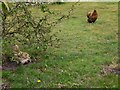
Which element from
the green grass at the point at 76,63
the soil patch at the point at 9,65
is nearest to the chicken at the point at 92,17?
the green grass at the point at 76,63

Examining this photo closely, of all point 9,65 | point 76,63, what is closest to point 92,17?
point 76,63

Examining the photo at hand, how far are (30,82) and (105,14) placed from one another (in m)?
7.17

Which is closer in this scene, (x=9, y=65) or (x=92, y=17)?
(x=9, y=65)

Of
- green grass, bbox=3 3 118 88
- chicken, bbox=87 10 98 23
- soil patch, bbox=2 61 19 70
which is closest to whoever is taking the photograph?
green grass, bbox=3 3 118 88

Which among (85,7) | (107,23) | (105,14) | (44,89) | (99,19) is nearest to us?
(44,89)

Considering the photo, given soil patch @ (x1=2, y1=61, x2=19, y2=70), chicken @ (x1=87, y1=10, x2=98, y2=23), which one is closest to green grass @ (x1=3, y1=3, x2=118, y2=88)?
soil patch @ (x1=2, y1=61, x2=19, y2=70)

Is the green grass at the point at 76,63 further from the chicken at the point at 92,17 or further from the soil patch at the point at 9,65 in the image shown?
the chicken at the point at 92,17

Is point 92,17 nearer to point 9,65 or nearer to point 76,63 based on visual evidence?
point 76,63

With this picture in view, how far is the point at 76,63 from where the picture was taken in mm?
5621

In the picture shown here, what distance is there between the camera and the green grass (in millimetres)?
4773

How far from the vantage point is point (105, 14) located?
11.4 m

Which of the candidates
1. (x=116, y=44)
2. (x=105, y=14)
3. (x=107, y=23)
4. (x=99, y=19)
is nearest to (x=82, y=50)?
(x=116, y=44)

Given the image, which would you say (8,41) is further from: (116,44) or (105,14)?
(105,14)

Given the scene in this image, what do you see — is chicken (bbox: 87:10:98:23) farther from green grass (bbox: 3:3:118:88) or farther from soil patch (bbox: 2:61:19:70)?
soil patch (bbox: 2:61:19:70)
